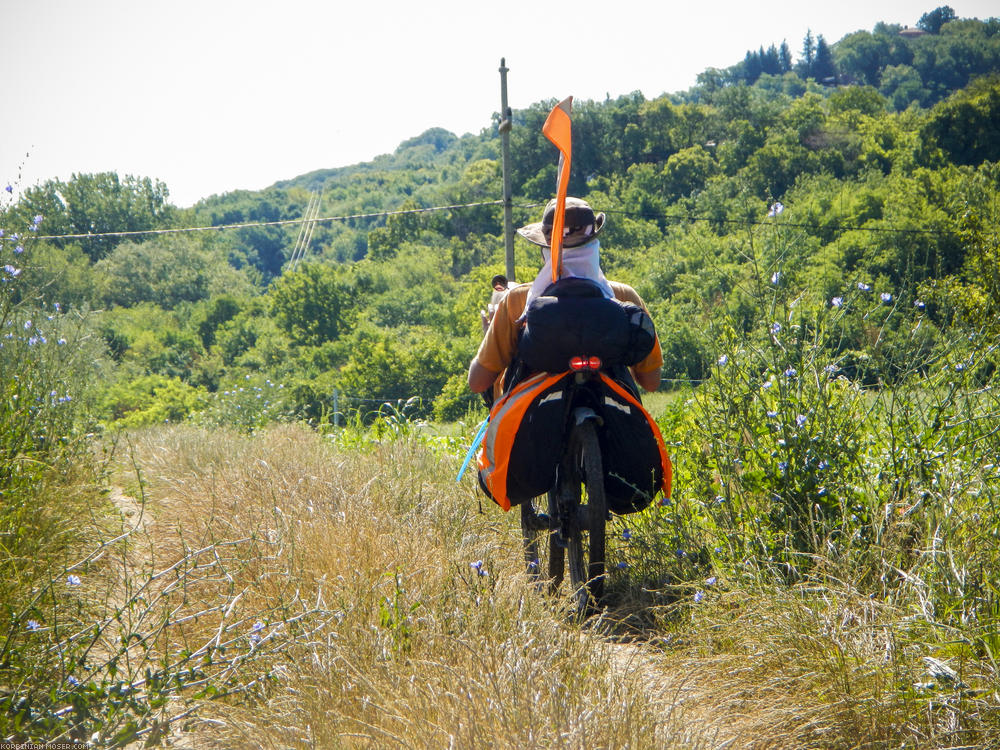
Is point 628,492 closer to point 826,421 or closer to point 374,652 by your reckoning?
point 826,421

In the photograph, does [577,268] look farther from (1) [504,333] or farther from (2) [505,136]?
(2) [505,136]

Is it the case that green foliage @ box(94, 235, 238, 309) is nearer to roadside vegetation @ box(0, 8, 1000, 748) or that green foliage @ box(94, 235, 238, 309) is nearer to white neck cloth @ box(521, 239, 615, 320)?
roadside vegetation @ box(0, 8, 1000, 748)

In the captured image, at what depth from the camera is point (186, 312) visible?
70.8 m

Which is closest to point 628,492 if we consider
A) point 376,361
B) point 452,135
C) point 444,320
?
point 376,361

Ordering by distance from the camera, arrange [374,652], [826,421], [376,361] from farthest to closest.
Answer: [376,361] → [826,421] → [374,652]

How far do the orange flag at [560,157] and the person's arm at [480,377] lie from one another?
1.89 feet

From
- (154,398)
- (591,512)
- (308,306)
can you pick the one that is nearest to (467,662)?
(591,512)

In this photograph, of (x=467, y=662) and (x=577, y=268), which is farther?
(x=577, y=268)

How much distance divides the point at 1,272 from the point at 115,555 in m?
1.81

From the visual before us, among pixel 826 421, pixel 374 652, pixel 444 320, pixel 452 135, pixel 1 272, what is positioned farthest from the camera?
pixel 452 135

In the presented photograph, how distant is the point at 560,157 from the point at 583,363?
2.85 feet

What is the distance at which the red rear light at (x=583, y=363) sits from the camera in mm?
3562

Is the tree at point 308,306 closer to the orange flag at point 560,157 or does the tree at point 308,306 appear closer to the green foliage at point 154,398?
the green foliage at point 154,398

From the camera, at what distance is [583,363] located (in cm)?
357
